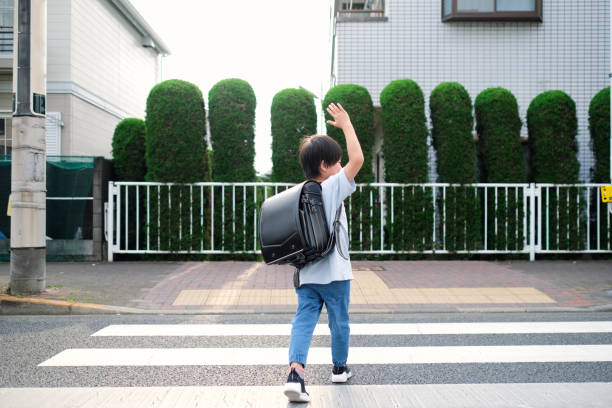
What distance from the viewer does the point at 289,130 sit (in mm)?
10758

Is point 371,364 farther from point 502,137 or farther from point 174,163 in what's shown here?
point 502,137

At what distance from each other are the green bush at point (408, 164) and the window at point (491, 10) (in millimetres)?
3798

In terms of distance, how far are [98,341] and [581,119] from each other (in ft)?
42.0

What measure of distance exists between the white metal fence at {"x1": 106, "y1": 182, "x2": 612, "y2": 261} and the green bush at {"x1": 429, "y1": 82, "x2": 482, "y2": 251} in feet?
0.07

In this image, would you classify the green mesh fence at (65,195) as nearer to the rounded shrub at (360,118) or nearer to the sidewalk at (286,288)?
the sidewalk at (286,288)

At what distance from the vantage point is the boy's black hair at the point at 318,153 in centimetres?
353

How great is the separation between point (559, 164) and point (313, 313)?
29.7 feet

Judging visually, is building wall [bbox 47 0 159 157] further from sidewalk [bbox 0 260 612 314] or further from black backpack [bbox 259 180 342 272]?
black backpack [bbox 259 180 342 272]

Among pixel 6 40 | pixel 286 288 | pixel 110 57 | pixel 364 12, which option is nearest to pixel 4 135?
pixel 6 40

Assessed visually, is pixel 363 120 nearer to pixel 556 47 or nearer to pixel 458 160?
pixel 458 160

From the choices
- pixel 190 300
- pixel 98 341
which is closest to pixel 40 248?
pixel 190 300

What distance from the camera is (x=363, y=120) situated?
1081 cm

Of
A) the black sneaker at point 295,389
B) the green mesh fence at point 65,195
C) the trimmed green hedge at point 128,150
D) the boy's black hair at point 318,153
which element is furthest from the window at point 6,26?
the black sneaker at point 295,389

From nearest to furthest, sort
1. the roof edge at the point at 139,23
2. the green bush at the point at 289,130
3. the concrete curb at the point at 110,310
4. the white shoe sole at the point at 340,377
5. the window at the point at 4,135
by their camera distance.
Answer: the white shoe sole at the point at 340,377 → the concrete curb at the point at 110,310 → the green bush at the point at 289,130 → the window at the point at 4,135 → the roof edge at the point at 139,23
